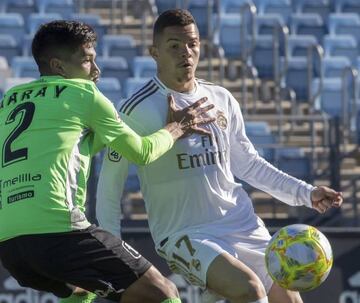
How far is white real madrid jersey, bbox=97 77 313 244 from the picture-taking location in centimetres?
751

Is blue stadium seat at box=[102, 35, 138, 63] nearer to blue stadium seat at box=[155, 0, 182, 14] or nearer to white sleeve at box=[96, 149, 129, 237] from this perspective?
blue stadium seat at box=[155, 0, 182, 14]

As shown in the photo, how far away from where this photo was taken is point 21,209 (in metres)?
6.60

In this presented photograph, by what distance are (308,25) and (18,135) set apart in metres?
11.6

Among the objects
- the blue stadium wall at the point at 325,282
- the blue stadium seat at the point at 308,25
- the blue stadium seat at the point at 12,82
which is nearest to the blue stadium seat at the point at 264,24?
the blue stadium seat at the point at 308,25

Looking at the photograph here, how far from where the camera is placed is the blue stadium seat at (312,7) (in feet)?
60.6

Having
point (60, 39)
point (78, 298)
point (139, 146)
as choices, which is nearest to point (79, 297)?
point (78, 298)

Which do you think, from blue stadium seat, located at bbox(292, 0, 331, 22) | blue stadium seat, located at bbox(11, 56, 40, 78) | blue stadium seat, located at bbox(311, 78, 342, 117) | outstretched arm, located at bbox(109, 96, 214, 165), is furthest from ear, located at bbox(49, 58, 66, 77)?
blue stadium seat, located at bbox(292, 0, 331, 22)

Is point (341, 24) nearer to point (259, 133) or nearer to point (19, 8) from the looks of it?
point (19, 8)

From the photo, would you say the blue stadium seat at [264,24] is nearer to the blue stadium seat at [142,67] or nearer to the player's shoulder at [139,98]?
the blue stadium seat at [142,67]

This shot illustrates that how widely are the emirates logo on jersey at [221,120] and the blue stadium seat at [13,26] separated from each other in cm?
931

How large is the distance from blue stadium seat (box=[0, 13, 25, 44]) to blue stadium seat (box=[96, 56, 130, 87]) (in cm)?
127

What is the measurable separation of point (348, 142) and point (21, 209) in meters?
8.63

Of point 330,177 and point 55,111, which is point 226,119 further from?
point 330,177

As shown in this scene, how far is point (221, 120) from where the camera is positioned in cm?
766
